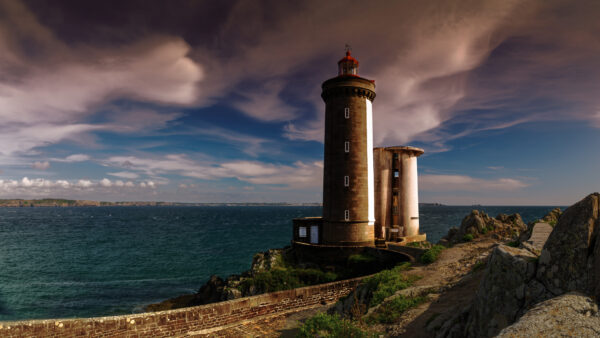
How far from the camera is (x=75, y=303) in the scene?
102ft

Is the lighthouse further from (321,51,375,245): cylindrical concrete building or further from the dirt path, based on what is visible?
the dirt path

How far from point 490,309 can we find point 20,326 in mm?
13788

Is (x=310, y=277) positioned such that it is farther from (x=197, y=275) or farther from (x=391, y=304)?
(x=197, y=275)

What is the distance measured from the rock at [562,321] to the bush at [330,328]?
5.13 meters

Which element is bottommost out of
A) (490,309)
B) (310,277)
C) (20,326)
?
(310,277)

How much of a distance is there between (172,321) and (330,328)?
6663 millimetres

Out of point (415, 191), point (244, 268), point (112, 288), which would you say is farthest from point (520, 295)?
point (244, 268)

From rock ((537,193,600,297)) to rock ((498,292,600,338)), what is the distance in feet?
1.33

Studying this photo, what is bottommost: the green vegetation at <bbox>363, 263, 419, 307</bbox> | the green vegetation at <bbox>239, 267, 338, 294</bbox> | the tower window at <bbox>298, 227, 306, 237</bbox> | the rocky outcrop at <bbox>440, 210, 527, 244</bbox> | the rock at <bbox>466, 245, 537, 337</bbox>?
the green vegetation at <bbox>239, 267, 338, 294</bbox>

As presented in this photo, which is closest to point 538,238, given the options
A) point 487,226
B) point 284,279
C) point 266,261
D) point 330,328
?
point 330,328

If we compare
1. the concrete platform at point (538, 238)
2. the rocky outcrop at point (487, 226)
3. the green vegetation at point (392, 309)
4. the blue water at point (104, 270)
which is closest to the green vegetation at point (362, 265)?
the rocky outcrop at point (487, 226)

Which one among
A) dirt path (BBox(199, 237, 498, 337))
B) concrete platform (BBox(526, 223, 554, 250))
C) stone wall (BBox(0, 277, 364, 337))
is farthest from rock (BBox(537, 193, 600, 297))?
stone wall (BBox(0, 277, 364, 337))

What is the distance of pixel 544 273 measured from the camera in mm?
5238

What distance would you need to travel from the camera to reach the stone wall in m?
10.0
